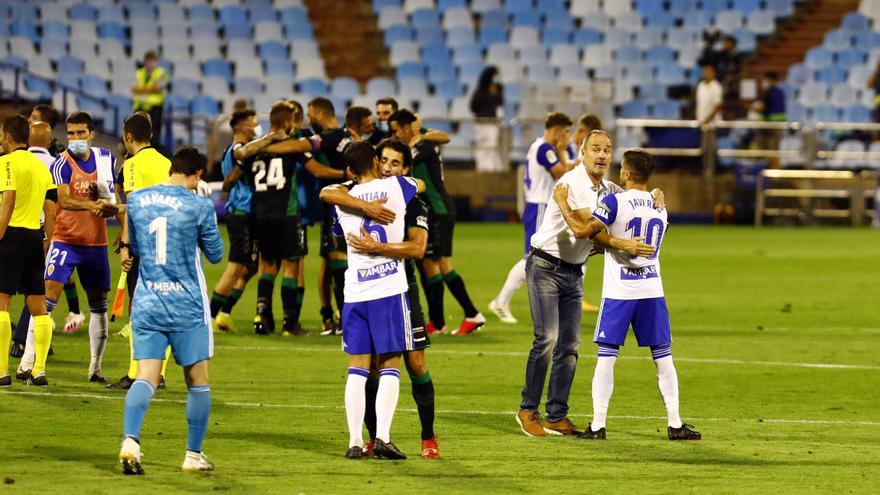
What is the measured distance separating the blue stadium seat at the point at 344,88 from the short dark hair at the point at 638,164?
2519 cm

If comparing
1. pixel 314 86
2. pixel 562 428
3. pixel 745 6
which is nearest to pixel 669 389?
pixel 562 428

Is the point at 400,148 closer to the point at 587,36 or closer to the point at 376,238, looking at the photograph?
the point at 376,238

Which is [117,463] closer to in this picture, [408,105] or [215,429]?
[215,429]

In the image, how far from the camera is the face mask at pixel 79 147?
11141 mm

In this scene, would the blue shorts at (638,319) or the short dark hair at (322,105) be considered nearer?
the blue shorts at (638,319)

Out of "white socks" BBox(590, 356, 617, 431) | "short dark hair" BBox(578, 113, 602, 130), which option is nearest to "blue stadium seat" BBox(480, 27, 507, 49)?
"short dark hair" BBox(578, 113, 602, 130)

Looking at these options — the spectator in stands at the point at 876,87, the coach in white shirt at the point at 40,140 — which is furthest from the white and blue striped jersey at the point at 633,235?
the spectator in stands at the point at 876,87

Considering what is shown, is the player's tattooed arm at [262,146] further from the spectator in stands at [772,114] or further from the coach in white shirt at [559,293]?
the spectator in stands at [772,114]

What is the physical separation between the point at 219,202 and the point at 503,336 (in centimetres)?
1268

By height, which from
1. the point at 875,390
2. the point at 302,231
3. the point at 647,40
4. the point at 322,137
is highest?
the point at 647,40

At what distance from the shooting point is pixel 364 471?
322 inches

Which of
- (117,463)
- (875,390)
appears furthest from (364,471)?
(875,390)

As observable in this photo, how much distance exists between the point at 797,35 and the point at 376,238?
102 feet

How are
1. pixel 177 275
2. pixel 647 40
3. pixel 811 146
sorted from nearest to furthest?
1. pixel 177 275
2. pixel 811 146
3. pixel 647 40
